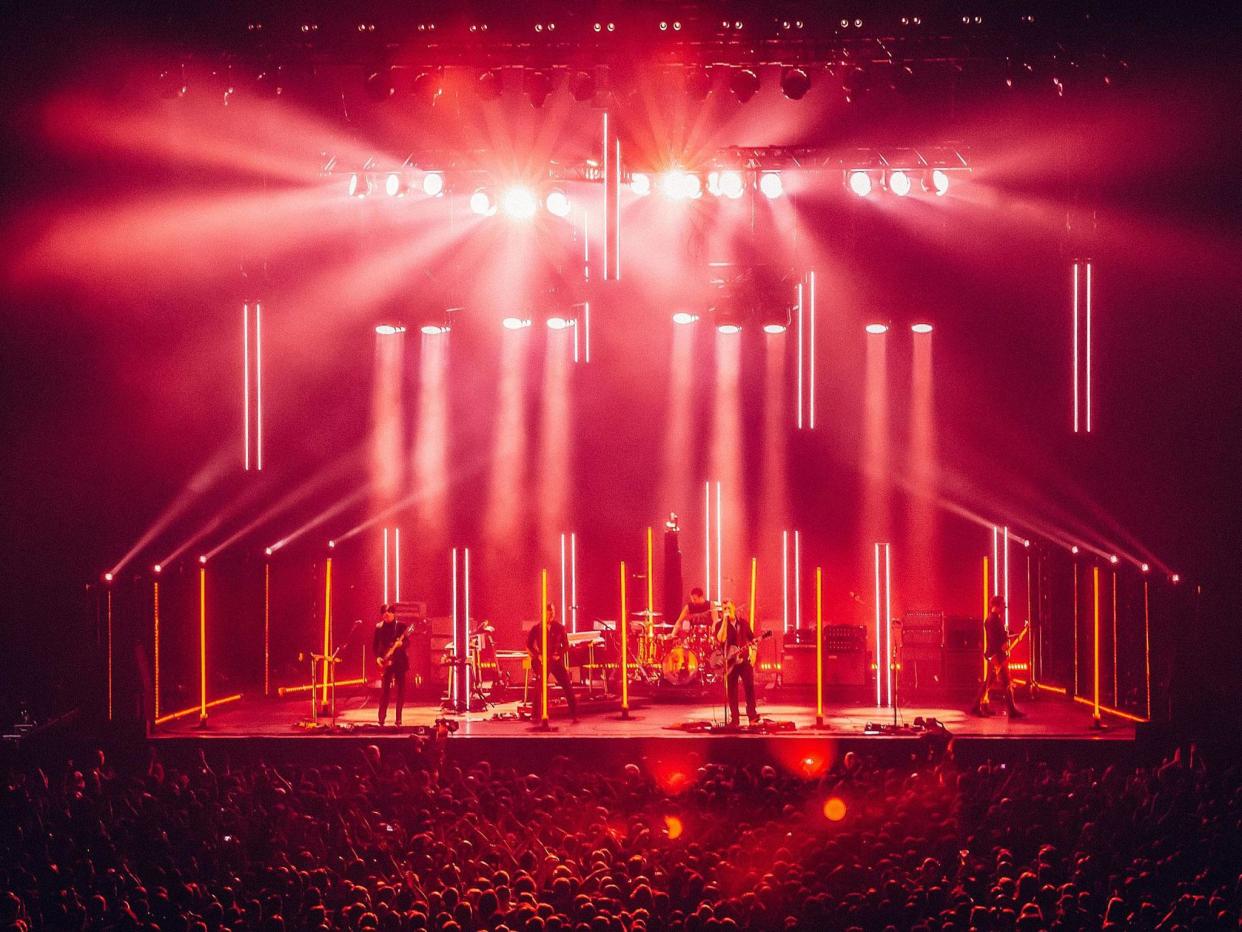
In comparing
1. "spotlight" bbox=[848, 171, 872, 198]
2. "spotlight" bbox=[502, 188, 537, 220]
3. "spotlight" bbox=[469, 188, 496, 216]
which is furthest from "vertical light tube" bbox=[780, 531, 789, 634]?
"spotlight" bbox=[469, 188, 496, 216]

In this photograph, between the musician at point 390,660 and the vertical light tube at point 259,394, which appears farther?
the vertical light tube at point 259,394

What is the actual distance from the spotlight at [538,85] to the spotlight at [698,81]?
4.16ft

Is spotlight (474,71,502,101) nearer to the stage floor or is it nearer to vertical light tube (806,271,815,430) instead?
the stage floor

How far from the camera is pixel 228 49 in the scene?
1067 cm

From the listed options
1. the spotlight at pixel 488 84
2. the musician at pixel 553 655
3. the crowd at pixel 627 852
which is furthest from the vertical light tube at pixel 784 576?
the crowd at pixel 627 852

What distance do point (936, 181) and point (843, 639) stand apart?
577 cm

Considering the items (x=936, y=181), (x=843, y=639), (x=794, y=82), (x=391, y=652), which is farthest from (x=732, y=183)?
(x=391, y=652)

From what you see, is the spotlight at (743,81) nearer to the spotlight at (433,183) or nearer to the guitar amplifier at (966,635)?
the spotlight at (433,183)

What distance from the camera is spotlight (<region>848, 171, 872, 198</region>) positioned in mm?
14141

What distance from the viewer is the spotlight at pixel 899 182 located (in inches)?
558

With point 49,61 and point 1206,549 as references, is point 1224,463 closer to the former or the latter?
point 1206,549

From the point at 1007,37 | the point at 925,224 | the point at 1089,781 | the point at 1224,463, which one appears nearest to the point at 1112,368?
the point at 1224,463

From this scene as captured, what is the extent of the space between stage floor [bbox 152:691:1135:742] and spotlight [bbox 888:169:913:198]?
A: 19.5ft

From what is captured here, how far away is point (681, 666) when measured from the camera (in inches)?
601
